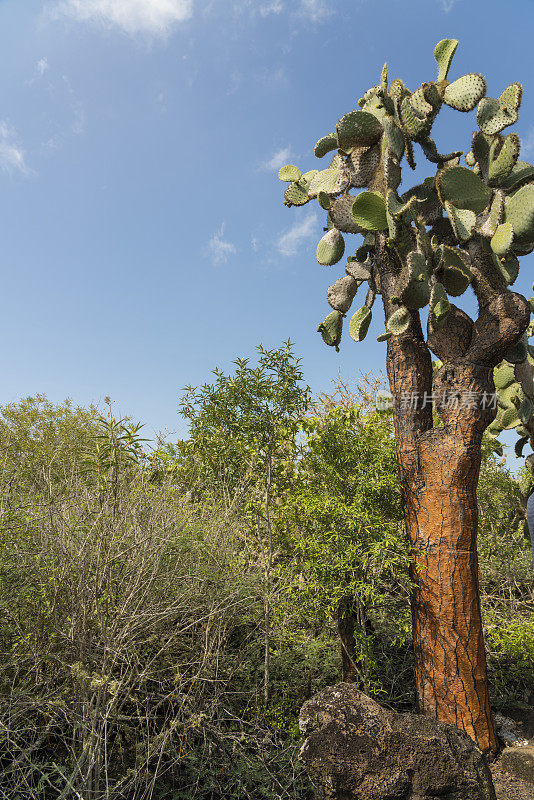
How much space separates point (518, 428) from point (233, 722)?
497 cm

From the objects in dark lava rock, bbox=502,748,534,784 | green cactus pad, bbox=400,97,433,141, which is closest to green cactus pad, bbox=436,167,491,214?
green cactus pad, bbox=400,97,433,141

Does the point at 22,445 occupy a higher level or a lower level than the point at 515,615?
higher

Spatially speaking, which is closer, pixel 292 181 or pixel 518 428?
pixel 292 181

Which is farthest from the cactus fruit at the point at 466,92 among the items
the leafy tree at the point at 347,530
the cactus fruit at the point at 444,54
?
the leafy tree at the point at 347,530

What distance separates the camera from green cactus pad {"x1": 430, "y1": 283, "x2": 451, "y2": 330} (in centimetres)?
363

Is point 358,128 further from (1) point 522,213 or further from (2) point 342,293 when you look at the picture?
(1) point 522,213

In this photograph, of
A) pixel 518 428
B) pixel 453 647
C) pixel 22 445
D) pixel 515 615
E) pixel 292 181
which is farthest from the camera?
pixel 22 445

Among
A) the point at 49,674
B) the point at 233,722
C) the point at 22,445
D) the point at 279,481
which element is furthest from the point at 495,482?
the point at 22,445

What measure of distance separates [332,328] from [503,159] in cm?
190

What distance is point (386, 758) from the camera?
2625mm

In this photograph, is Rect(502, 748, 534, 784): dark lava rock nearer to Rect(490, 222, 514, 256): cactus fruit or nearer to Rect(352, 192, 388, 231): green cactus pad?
Rect(490, 222, 514, 256): cactus fruit

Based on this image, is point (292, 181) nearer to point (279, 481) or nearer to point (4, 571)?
point (279, 481)

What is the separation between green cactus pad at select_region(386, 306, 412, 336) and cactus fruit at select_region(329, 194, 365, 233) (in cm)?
82

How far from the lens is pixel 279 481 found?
470 cm
